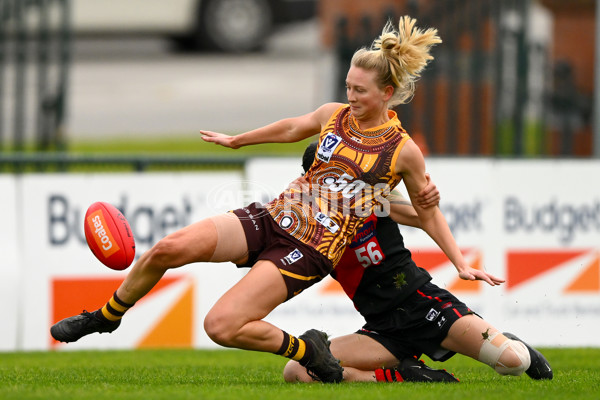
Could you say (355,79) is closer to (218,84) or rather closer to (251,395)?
(251,395)

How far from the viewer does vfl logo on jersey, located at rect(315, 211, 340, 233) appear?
5.66m

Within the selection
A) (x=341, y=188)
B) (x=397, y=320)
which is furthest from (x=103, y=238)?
(x=397, y=320)

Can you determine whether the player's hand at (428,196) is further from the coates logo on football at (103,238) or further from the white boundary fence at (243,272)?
the white boundary fence at (243,272)

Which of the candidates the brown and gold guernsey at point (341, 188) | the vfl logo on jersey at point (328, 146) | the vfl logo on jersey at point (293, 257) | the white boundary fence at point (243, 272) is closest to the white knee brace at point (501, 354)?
the brown and gold guernsey at point (341, 188)

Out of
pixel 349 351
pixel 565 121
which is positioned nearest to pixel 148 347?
pixel 349 351

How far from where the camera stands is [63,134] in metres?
11.1

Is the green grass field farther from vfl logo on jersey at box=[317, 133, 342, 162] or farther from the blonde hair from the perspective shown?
the blonde hair

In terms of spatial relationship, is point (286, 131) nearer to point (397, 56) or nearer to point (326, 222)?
point (326, 222)

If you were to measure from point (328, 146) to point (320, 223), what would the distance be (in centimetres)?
43

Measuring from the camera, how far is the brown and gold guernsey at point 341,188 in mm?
5652

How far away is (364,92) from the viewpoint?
5.66 m

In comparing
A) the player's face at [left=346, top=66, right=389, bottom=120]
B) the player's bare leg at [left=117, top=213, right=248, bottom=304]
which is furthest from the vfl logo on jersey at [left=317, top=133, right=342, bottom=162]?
the player's bare leg at [left=117, top=213, right=248, bottom=304]

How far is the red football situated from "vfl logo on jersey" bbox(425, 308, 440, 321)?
171 centimetres

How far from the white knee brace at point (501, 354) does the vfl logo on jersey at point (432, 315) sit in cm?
32
